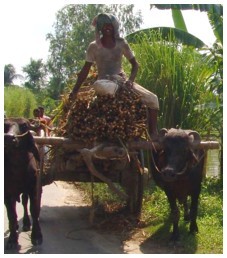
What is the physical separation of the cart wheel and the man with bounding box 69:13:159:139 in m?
0.72

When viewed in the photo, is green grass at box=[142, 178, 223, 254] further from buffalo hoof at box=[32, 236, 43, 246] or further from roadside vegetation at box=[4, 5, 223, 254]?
buffalo hoof at box=[32, 236, 43, 246]

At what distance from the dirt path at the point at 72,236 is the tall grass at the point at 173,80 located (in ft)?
9.81

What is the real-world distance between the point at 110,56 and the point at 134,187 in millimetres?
1908

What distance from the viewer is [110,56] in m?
5.86

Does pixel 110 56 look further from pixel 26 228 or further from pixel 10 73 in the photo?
pixel 10 73

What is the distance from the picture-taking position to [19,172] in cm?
523

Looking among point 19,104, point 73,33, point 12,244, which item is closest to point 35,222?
point 12,244

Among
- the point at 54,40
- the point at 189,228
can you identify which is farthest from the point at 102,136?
the point at 54,40

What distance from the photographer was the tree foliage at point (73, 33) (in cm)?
2903

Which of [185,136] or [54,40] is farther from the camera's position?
[54,40]

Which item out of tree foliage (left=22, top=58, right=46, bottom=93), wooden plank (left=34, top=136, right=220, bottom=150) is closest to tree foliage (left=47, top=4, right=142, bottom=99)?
tree foliage (left=22, top=58, right=46, bottom=93)

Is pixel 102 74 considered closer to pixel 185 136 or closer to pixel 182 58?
pixel 185 136

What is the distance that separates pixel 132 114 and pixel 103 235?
5.74ft

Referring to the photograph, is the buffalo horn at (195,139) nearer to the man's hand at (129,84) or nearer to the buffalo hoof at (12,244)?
the man's hand at (129,84)
